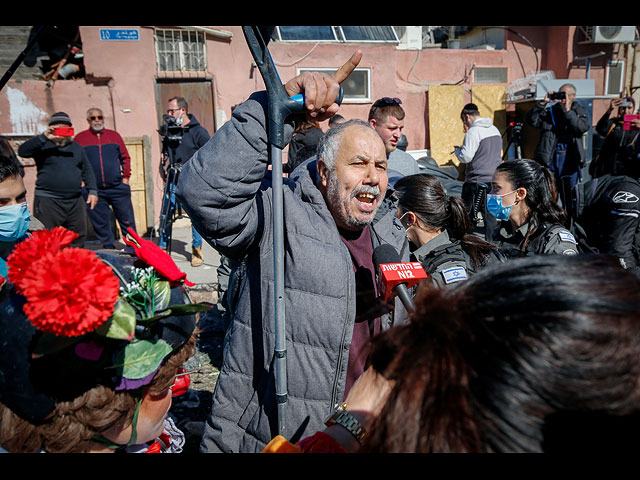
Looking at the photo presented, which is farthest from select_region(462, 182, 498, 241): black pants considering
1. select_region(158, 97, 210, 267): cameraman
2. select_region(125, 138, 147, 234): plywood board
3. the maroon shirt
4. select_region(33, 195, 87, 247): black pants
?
select_region(125, 138, 147, 234): plywood board

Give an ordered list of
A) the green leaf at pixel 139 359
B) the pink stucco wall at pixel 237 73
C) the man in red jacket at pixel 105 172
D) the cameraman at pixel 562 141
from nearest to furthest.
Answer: the green leaf at pixel 139 359
the man in red jacket at pixel 105 172
the cameraman at pixel 562 141
the pink stucco wall at pixel 237 73

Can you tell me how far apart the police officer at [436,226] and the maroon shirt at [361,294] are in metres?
0.54

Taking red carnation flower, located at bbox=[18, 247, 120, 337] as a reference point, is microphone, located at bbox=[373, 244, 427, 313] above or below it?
below

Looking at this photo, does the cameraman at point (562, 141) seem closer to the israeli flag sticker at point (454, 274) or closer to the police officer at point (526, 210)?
the police officer at point (526, 210)

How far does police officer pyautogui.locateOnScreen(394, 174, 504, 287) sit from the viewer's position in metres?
2.77

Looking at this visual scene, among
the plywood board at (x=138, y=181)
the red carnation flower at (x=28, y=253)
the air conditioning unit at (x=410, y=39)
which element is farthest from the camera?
the air conditioning unit at (x=410, y=39)

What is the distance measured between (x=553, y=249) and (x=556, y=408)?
2.44 m

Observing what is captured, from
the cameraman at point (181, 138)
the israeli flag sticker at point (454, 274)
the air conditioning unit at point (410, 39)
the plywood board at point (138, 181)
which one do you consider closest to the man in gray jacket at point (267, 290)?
the israeli flag sticker at point (454, 274)

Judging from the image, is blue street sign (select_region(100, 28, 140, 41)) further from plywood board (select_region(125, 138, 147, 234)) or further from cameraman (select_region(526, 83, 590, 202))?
cameraman (select_region(526, 83, 590, 202))

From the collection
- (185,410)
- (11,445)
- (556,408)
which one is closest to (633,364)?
(556,408)

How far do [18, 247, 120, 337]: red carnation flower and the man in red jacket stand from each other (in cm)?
633

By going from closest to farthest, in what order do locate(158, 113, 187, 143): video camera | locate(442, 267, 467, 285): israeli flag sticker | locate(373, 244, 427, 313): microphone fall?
1. locate(373, 244, 427, 313): microphone
2. locate(442, 267, 467, 285): israeli flag sticker
3. locate(158, 113, 187, 143): video camera

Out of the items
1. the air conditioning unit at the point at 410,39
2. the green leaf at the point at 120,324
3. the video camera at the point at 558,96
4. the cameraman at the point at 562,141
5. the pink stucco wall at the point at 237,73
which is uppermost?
the air conditioning unit at the point at 410,39

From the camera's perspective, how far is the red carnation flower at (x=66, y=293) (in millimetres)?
1127
